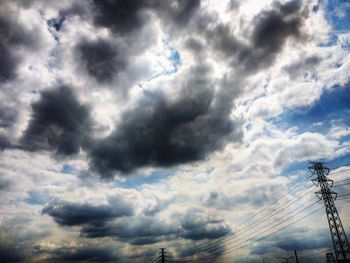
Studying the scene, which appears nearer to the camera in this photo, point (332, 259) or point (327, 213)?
point (327, 213)

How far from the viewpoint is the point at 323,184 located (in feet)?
169

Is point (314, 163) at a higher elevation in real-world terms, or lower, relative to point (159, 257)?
higher

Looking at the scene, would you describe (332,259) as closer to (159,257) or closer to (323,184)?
(323,184)

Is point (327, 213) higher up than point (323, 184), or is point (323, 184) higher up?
point (323, 184)

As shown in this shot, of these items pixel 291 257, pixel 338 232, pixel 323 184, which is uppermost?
pixel 323 184

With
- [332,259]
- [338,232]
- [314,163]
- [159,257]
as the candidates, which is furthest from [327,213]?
[159,257]

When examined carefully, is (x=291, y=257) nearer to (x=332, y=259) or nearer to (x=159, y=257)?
(x=332, y=259)

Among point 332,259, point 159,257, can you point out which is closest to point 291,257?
point 332,259

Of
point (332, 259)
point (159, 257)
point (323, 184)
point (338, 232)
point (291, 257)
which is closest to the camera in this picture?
point (338, 232)

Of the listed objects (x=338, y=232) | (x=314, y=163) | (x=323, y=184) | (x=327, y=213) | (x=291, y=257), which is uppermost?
(x=314, y=163)

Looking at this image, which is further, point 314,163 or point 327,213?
point 314,163

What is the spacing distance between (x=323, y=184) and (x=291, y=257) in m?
66.0

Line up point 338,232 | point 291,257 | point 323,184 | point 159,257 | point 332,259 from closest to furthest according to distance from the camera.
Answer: point 338,232 < point 323,184 < point 332,259 < point 159,257 < point 291,257

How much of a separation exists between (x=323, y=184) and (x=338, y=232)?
29.8 feet
